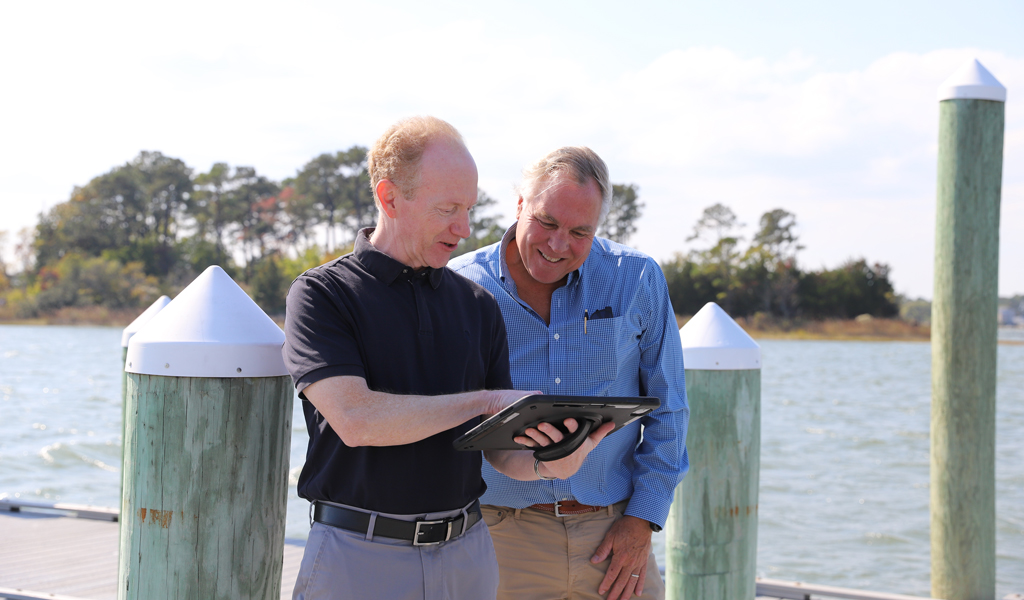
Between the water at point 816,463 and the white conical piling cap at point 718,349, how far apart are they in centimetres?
516

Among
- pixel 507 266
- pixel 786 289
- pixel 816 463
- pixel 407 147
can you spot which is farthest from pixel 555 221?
pixel 786 289

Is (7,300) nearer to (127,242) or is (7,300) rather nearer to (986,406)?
(127,242)

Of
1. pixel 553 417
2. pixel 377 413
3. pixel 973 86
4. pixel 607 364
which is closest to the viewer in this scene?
pixel 377 413

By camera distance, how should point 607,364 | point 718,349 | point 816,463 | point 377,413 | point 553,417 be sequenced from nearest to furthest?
point 377,413 → point 553,417 → point 607,364 → point 718,349 → point 816,463

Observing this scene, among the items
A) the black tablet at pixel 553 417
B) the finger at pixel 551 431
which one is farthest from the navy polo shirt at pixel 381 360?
the finger at pixel 551 431

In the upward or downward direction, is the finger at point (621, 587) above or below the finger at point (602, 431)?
below

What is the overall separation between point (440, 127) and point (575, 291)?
2.95 feet

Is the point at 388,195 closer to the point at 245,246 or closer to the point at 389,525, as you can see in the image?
the point at 389,525

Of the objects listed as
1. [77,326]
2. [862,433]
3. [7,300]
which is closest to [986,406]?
[862,433]

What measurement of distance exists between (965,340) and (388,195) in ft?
12.8

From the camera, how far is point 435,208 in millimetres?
1963

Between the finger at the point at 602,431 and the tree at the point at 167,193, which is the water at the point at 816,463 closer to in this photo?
the finger at the point at 602,431

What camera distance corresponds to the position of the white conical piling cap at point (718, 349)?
3.33m

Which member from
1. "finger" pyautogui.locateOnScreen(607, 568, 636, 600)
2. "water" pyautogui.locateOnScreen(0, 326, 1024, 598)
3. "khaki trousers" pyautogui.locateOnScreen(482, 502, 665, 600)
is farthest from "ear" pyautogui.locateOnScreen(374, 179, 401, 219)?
"water" pyautogui.locateOnScreen(0, 326, 1024, 598)
